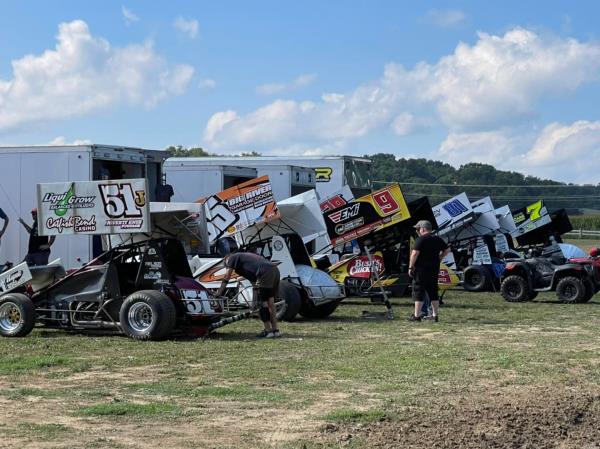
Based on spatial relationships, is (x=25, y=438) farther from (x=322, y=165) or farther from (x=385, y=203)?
(x=322, y=165)

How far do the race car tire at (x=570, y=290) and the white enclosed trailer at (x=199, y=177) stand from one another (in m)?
8.26

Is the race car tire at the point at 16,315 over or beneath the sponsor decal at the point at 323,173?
beneath

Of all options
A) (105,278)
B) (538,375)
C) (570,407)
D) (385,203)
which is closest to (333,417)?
(570,407)

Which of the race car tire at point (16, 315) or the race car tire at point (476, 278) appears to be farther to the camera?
the race car tire at point (476, 278)

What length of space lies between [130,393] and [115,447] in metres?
2.31

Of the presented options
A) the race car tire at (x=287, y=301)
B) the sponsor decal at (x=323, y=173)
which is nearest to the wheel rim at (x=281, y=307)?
the race car tire at (x=287, y=301)

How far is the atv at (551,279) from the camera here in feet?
70.2

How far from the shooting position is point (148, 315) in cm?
1332

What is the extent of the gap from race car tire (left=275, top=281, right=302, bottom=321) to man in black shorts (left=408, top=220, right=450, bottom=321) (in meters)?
1.98

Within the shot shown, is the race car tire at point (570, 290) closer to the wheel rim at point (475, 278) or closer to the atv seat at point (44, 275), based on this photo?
the wheel rim at point (475, 278)

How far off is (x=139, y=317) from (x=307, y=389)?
178 inches

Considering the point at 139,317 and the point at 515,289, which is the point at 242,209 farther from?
the point at 515,289

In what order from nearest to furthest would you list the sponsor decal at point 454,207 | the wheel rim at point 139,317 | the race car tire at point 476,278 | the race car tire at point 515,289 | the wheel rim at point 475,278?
the wheel rim at point 139,317, the race car tire at point 515,289, the race car tire at point 476,278, the wheel rim at point 475,278, the sponsor decal at point 454,207

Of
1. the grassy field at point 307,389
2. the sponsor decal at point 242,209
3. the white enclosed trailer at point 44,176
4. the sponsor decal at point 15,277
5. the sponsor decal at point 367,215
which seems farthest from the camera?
the sponsor decal at point 367,215
